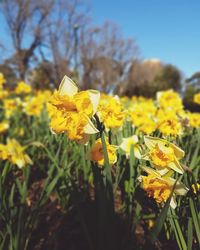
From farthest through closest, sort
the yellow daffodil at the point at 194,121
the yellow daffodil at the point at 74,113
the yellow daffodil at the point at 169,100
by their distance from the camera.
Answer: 1. the yellow daffodil at the point at 169,100
2. the yellow daffodil at the point at 194,121
3. the yellow daffodil at the point at 74,113

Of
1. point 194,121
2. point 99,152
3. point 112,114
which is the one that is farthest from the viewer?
point 194,121

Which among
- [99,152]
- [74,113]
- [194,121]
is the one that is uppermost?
[74,113]

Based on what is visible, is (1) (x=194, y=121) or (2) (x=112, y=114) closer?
(2) (x=112, y=114)

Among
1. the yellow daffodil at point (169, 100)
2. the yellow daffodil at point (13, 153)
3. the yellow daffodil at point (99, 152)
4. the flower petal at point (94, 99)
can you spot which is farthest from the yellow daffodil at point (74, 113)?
the yellow daffodil at point (169, 100)

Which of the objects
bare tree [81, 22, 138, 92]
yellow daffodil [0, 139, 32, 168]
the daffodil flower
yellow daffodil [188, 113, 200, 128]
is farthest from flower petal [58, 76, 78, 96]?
bare tree [81, 22, 138, 92]

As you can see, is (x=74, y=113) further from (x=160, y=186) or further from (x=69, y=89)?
(x=160, y=186)

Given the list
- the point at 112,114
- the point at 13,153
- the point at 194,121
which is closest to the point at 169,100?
→ the point at 194,121

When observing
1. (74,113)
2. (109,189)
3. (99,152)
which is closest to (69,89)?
(74,113)

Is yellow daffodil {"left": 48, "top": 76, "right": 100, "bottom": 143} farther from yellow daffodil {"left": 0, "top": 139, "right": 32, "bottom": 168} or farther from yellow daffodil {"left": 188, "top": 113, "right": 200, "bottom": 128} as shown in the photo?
yellow daffodil {"left": 188, "top": 113, "right": 200, "bottom": 128}

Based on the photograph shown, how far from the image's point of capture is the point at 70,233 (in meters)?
1.68

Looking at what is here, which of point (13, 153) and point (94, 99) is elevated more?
point (94, 99)

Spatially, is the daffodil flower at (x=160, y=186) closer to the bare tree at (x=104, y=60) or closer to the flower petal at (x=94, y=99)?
the flower petal at (x=94, y=99)

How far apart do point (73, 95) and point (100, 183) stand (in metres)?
0.29

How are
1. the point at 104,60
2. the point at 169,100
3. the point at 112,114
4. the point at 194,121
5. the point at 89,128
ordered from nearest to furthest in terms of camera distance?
1. the point at 89,128
2. the point at 112,114
3. the point at 194,121
4. the point at 169,100
5. the point at 104,60
